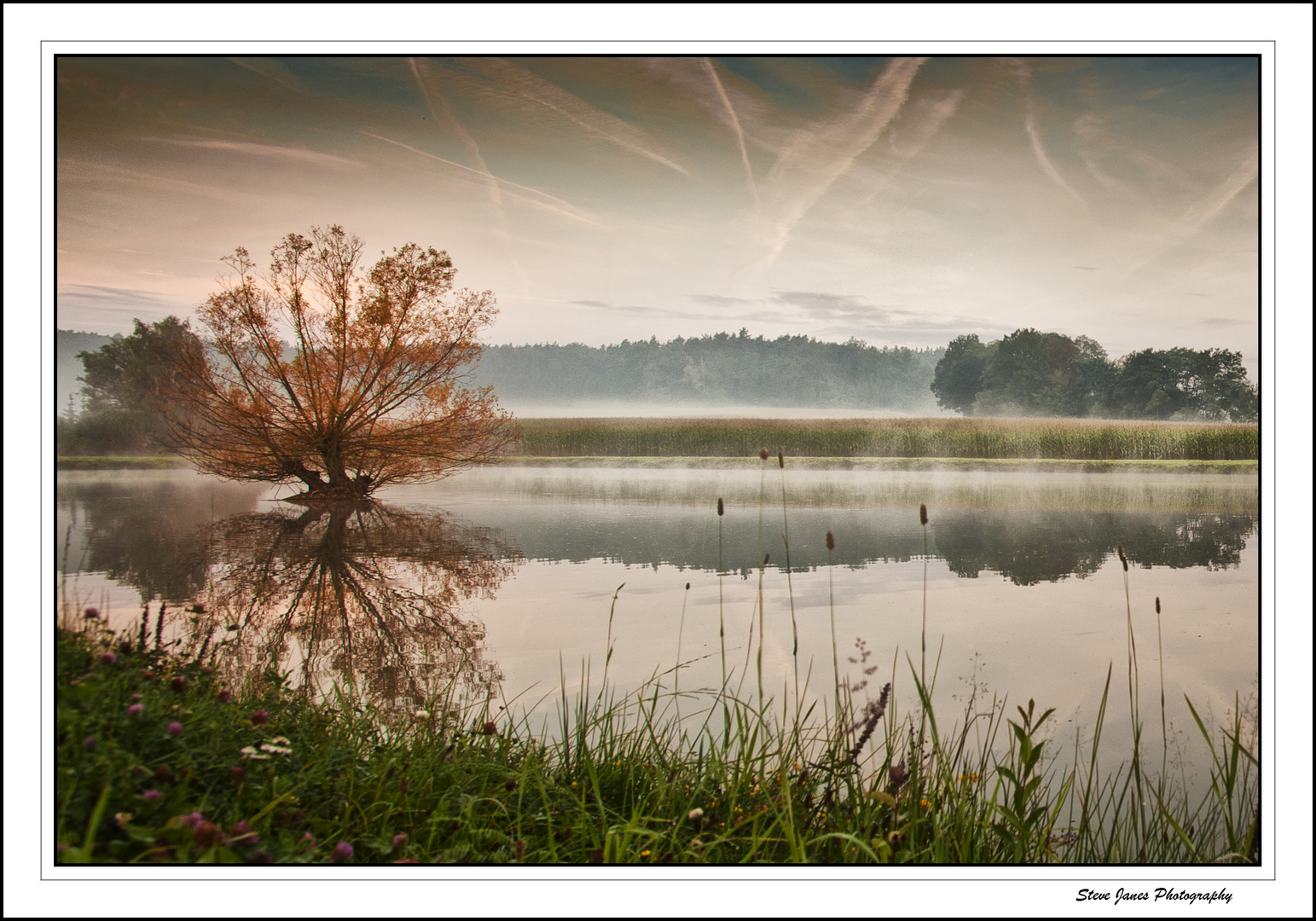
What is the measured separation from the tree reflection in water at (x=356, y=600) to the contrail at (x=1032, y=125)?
3.63 metres

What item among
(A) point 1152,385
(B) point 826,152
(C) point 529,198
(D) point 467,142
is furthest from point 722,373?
(A) point 1152,385

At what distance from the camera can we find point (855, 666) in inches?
118

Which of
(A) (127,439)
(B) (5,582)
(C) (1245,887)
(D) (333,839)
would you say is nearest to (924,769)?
(C) (1245,887)

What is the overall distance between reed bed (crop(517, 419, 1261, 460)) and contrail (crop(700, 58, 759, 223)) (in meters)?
1.89

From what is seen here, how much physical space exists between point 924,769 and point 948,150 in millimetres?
3296

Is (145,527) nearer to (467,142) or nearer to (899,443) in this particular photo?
(467,142)

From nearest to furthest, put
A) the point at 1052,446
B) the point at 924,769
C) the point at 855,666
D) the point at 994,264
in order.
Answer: the point at 924,769 → the point at 855,666 → the point at 994,264 → the point at 1052,446

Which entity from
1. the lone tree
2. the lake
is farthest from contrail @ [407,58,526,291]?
the lake

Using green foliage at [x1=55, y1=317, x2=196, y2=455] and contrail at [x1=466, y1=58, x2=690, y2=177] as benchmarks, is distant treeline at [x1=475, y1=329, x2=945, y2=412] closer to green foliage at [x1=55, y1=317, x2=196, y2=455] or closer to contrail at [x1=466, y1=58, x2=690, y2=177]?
contrail at [x1=466, y1=58, x2=690, y2=177]

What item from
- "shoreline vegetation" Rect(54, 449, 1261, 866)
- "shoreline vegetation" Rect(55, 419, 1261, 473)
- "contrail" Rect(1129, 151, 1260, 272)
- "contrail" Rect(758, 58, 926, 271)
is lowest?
"shoreline vegetation" Rect(54, 449, 1261, 866)

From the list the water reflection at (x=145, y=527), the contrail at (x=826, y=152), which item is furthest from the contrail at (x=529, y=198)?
the water reflection at (x=145, y=527)

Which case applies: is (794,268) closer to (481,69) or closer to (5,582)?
(481,69)

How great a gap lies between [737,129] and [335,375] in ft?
9.29

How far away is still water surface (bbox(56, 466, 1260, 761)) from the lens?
9.44 feet
